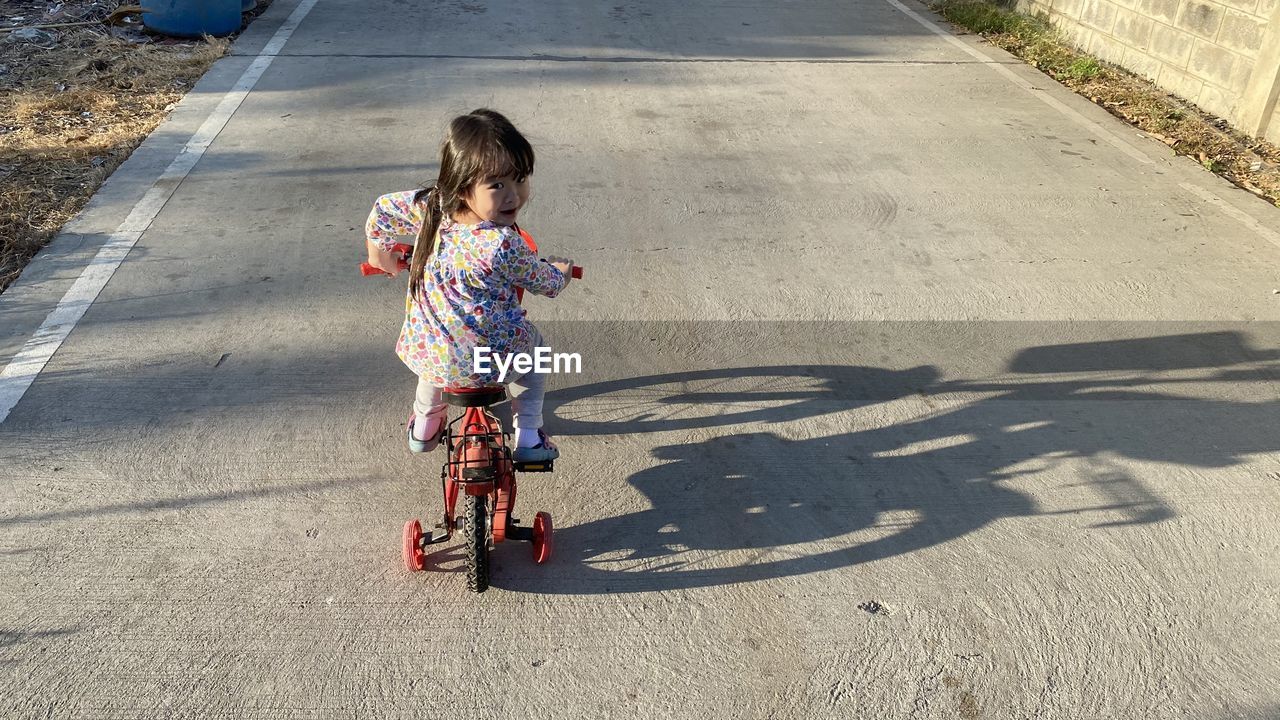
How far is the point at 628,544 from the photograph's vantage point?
3215 mm

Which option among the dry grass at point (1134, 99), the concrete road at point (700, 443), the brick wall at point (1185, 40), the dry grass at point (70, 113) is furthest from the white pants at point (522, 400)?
the brick wall at point (1185, 40)

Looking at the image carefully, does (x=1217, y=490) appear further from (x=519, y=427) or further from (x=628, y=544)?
(x=519, y=427)

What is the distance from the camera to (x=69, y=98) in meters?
6.73

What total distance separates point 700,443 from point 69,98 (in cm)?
549

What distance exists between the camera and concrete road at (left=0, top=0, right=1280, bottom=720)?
2.76 metres

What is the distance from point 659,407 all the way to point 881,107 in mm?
4291

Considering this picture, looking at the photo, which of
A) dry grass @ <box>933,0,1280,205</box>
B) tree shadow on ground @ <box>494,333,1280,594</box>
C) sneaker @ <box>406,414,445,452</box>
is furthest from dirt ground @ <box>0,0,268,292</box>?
dry grass @ <box>933,0,1280,205</box>

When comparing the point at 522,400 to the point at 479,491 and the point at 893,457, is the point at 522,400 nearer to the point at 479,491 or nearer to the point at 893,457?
the point at 479,491

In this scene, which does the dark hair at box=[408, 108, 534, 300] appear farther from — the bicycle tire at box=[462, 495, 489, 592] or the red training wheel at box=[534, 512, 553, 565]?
the red training wheel at box=[534, 512, 553, 565]

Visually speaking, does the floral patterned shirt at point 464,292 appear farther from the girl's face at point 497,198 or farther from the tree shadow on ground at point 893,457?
the tree shadow on ground at point 893,457

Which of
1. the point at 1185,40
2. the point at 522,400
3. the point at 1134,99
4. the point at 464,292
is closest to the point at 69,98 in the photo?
the point at 522,400

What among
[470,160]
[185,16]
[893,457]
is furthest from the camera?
[185,16]

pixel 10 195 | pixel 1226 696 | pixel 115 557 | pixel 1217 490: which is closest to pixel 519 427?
pixel 115 557

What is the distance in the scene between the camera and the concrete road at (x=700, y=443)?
2762mm
